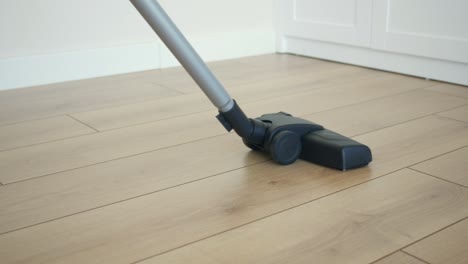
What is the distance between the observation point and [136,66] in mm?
2260

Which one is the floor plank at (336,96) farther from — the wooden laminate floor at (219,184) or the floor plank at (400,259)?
the floor plank at (400,259)

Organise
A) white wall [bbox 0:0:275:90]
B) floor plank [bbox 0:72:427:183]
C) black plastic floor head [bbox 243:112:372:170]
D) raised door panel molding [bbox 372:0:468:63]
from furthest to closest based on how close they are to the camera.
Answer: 1. white wall [bbox 0:0:275:90]
2. raised door panel molding [bbox 372:0:468:63]
3. floor plank [bbox 0:72:427:183]
4. black plastic floor head [bbox 243:112:372:170]

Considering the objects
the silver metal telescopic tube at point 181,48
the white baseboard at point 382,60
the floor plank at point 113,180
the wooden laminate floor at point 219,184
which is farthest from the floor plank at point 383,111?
the silver metal telescopic tube at point 181,48

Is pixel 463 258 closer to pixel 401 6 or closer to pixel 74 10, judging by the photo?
pixel 401 6

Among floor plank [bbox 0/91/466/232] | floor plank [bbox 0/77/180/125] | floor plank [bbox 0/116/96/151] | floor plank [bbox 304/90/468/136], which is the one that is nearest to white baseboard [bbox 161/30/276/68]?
floor plank [bbox 0/77/180/125]

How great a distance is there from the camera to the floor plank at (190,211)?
0.89 metres

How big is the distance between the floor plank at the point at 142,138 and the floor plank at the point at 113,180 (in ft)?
0.16

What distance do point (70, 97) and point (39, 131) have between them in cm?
37

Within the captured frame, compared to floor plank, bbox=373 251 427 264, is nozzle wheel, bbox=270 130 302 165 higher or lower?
higher

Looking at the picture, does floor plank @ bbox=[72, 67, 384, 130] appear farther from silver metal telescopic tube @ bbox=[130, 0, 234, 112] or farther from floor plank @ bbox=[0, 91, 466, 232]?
silver metal telescopic tube @ bbox=[130, 0, 234, 112]

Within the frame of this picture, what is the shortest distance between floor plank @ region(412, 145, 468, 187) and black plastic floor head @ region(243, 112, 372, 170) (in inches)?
4.6

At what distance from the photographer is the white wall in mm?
1982

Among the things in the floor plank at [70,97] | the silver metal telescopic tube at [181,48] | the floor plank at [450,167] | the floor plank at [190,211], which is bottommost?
the floor plank at [190,211]

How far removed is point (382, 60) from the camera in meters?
2.17
